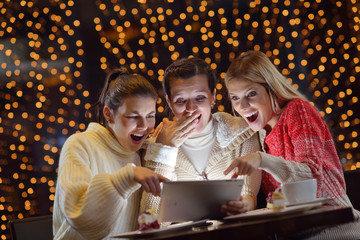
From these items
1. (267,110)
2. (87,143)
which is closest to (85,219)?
(87,143)

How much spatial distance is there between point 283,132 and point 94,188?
30.1 inches

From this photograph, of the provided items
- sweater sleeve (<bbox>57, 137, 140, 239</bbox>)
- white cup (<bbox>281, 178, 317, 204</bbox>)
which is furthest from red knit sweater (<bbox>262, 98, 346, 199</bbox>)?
sweater sleeve (<bbox>57, 137, 140, 239</bbox>)

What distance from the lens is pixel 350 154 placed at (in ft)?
9.34

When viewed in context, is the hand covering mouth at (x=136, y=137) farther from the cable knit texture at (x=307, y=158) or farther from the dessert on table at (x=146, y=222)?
the dessert on table at (x=146, y=222)

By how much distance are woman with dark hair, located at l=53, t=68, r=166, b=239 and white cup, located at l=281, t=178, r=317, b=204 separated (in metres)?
0.36

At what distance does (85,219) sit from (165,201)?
0.86 ft

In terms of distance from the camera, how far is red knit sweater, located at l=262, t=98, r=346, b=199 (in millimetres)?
1559

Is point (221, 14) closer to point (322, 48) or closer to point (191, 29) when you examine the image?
point (191, 29)

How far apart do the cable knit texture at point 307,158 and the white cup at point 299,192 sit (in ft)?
0.54

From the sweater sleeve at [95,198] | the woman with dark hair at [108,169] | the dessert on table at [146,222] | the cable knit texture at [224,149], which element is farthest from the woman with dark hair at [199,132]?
the dessert on table at [146,222]

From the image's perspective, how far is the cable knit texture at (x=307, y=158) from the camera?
4.78 feet

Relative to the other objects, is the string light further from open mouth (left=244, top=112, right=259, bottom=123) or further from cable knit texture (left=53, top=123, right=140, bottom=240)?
cable knit texture (left=53, top=123, right=140, bottom=240)

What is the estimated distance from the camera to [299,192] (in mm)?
1251

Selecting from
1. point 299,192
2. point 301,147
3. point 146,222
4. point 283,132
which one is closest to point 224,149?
point 283,132
